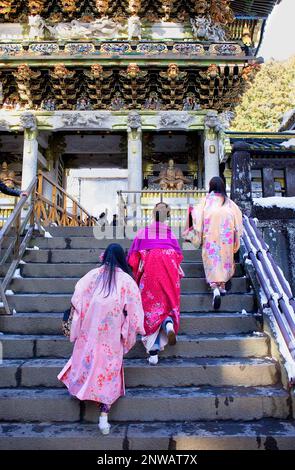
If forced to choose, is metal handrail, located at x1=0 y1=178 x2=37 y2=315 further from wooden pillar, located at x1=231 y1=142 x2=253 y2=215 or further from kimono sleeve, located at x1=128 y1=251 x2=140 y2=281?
wooden pillar, located at x1=231 y1=142 x2=253 y2=215

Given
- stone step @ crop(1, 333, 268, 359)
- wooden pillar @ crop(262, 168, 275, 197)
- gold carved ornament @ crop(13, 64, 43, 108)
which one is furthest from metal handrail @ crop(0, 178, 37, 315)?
gold carved ornament @ crop(13, 64, 43, 108)

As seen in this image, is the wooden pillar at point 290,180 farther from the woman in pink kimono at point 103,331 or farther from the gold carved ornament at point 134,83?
the woman in pink kimono at point 103,331

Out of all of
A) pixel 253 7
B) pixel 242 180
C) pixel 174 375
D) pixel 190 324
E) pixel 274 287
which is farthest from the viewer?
pixel 253 7

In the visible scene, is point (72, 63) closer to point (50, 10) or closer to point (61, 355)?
point (50, 10)

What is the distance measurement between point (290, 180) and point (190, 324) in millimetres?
4924

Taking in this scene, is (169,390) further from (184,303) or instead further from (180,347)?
(184,303)

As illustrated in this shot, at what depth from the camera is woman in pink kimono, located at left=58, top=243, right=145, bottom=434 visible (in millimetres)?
3357

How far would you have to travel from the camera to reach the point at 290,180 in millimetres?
8234

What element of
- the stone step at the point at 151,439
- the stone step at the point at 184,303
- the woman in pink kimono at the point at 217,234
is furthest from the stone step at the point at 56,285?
the stone step at the point at 151,439

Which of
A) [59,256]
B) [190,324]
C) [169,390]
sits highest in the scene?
[59,256]

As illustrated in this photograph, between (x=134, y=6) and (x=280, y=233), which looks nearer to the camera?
(x=280, y=233)

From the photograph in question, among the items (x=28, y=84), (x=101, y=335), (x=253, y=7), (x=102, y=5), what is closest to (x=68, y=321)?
(x=101, y=335)

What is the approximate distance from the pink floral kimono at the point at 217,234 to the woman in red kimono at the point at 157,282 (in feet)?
2.24

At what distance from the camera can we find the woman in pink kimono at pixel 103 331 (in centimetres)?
336
